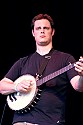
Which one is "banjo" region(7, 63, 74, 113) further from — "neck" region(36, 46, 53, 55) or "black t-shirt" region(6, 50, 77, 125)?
"neck" region(36, 46, 53, 55)

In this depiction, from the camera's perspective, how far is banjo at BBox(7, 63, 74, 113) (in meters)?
2.47

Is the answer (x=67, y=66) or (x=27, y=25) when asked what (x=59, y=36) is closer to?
(x=27, y=25)

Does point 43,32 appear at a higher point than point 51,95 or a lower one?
higher

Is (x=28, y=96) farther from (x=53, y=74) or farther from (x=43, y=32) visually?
(x=43, y=32)

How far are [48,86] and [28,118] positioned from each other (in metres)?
0.29

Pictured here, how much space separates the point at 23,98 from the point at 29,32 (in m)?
1.26

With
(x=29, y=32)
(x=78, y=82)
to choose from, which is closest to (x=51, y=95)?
(x=78, y=82)

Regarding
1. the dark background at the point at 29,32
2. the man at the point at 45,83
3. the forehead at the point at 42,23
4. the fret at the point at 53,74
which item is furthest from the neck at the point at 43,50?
the dark background at the point at 29,32

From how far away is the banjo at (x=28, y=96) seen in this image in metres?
2.47

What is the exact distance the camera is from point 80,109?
3.27m

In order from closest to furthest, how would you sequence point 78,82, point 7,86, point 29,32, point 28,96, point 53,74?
1. point 78,82
2. point 53,74
3. point 28,96
4. point 7,86
5. point 29,32

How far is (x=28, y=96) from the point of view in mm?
2570

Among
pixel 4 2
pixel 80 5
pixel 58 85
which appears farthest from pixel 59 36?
pixel 58 85

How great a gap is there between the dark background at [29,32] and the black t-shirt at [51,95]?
79 cm
